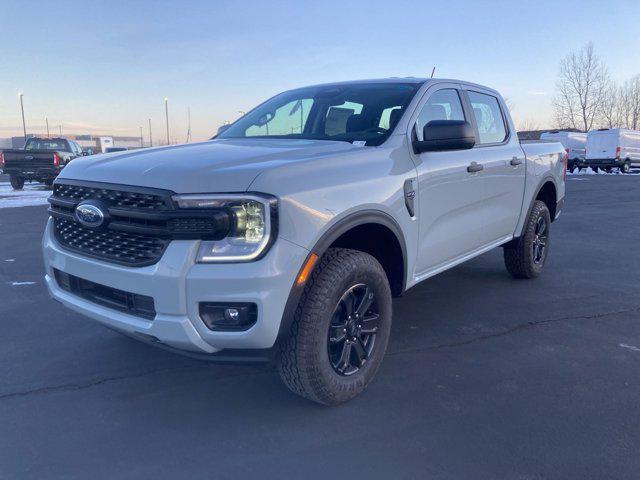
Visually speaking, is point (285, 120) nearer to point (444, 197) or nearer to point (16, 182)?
point (444, 197)

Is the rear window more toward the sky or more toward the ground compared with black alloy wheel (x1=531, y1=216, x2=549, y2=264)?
more toward the sky

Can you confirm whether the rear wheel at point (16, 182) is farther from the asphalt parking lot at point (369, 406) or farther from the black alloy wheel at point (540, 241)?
the black alloy wheel at point (540, 241)

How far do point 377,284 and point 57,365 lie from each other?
214 cm

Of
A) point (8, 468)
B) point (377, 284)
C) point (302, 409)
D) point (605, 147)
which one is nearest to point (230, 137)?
point (377, 284)

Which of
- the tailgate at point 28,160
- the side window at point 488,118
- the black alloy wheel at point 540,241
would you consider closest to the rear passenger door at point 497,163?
the side window at point 488,118

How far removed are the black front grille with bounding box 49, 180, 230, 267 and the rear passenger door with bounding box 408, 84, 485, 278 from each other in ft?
5.13

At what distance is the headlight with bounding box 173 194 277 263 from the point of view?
243 centimetres

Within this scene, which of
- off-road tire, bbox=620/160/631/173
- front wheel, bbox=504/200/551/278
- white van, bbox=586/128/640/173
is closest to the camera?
front wheel, bbox=504/200/551/278

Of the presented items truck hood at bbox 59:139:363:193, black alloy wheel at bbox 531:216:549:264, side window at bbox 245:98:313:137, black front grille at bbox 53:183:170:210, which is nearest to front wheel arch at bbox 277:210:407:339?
truck hood at bbox 59:139:363:193

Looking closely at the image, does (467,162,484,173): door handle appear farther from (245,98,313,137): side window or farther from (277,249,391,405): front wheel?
(277,249,391,405): front wheel

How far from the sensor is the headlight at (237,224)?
2432mm

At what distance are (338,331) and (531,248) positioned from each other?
328 cm

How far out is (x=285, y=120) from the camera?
13.9 ft

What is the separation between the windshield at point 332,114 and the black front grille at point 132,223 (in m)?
1.39
